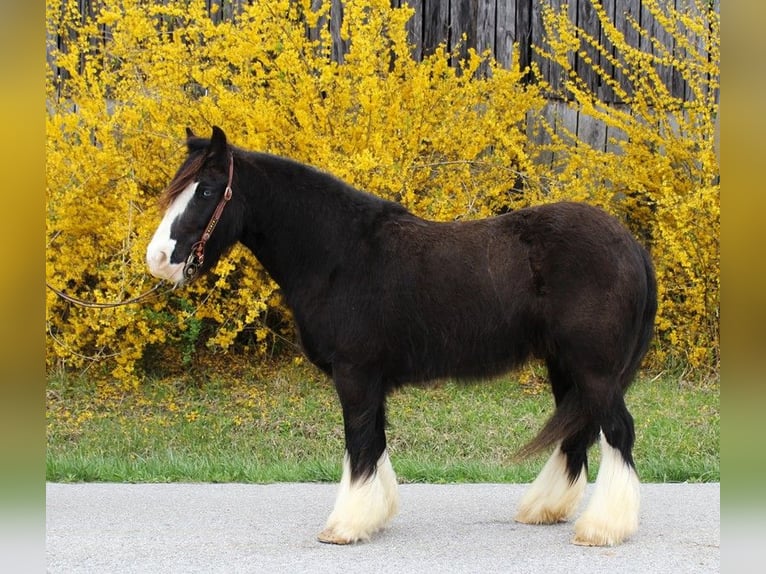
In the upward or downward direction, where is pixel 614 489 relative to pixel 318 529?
upward

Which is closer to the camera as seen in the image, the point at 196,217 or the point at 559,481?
the point at 196,217

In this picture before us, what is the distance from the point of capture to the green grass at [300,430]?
6.26 meters

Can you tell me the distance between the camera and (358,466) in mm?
4484

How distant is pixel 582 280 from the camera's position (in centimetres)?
444

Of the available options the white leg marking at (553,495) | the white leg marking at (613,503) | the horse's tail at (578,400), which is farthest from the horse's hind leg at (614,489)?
the white leg marking at (553,495)

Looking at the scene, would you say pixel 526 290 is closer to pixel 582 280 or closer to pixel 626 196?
pixel 582 280

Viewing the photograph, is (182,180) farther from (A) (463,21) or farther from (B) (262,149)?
(A) (463,21)

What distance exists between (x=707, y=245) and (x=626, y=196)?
109 cm

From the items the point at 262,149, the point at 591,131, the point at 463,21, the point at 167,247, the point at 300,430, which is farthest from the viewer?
the point at 591,131

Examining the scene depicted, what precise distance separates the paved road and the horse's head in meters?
1.41

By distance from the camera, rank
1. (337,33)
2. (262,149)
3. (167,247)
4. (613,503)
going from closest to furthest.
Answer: (167,247) → (613,503) → (262,149) → (337,33)

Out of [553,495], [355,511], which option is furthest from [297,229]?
[553,495]

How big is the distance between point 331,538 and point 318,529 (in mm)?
360

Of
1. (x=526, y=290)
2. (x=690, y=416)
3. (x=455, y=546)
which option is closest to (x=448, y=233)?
(x=526, y=290)
